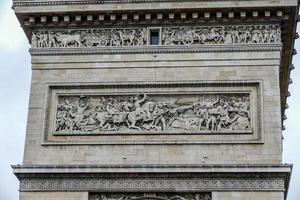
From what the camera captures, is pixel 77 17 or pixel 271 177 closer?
pixel 271 177

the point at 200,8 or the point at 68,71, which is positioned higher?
the point at 200,8

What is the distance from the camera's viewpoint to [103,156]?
2284 centimetres

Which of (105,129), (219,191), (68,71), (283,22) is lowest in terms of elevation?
(219,191)

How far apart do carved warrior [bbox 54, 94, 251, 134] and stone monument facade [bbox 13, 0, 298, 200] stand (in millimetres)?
29

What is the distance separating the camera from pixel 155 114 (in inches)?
917

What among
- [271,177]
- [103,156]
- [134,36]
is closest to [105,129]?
[103,156]

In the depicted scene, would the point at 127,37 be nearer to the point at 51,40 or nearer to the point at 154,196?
the point at 51,40

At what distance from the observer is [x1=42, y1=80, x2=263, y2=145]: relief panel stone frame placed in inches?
898

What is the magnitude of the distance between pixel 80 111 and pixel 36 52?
6.91ft

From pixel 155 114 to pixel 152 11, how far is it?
287cm

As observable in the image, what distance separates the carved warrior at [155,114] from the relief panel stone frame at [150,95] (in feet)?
0.31

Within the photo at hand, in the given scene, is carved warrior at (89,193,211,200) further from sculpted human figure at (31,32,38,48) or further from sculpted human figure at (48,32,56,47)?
sculpted human figure at (31,32,38,48)

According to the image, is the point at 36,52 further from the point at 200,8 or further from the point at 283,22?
the point at 283,22

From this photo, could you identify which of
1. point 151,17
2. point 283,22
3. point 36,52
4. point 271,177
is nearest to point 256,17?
point 283,22
